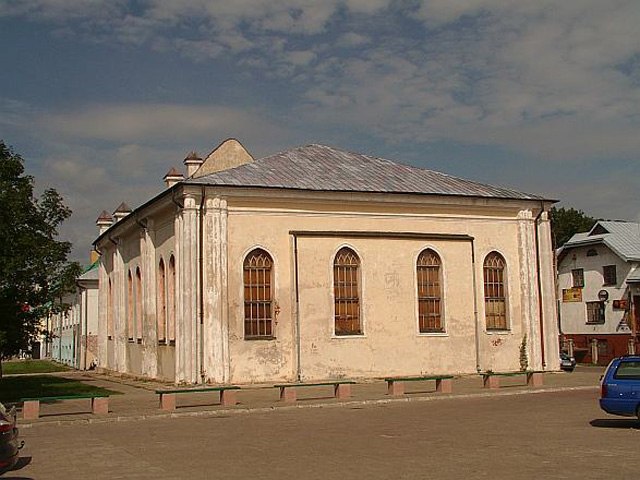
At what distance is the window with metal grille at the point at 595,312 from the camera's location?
152ft

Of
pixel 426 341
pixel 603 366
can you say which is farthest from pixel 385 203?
pixel 603 366

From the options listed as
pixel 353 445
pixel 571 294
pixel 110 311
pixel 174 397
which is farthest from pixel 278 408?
pixel 571 294

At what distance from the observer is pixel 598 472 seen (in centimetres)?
996

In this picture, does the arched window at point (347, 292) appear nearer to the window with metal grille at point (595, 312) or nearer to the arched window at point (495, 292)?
the arched window at point (495, 292)

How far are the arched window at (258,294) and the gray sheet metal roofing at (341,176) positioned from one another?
2517mm

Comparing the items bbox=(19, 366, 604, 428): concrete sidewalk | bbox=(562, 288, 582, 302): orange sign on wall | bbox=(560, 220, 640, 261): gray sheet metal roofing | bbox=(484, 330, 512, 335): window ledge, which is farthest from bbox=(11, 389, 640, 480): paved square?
bbox=(562, 288, 582, 302): orange sign on wall

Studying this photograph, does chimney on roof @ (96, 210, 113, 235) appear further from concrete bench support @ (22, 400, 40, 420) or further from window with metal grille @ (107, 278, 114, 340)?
concrete bench support @ (22, 400, 40, 420)

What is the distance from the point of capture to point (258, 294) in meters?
27.1

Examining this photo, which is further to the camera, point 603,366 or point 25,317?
point 603,366

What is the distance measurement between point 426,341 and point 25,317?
45.6 ft

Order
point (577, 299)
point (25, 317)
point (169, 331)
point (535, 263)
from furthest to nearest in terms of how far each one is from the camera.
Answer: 1. point (577, 299)
2. point (535, 263)
3. point (169, 331)
4. point (25, 317)

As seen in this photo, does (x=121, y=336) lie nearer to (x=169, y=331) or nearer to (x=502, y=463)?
(x=169, y=331)

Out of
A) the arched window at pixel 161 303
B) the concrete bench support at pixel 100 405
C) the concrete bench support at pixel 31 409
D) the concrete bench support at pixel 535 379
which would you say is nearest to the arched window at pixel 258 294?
the arched window at pixel 161 303

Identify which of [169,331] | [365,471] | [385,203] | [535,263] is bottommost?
[365,471]
